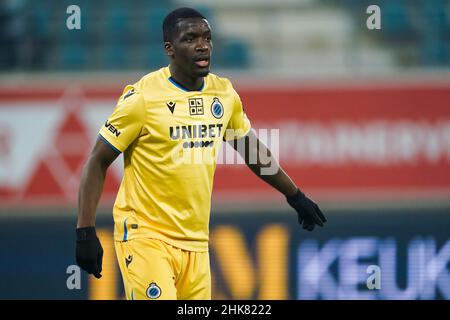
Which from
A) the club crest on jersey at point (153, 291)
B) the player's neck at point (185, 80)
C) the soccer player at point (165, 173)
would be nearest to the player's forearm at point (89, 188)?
the soccer player at point (165, 173)

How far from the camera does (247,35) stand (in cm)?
1098

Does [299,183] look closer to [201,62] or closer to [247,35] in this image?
[247,35]

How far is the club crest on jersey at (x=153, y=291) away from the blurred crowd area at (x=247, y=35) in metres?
5.37

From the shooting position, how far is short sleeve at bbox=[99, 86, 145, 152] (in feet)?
16.7

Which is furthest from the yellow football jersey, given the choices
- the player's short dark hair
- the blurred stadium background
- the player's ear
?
the blurred stadium background

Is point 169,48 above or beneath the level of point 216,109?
above

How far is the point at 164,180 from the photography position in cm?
521

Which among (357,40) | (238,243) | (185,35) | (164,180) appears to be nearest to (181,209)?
(164,180)

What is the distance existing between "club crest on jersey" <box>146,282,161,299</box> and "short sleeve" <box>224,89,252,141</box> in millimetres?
996

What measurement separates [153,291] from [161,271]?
0.11 metres

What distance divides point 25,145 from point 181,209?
165 inches

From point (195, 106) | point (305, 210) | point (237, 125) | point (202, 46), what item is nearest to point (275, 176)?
point (305, 210)

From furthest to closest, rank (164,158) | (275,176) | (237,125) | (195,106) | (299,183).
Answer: (299,183) → (275,176) → (237,125) → (195,106) → (164,158)

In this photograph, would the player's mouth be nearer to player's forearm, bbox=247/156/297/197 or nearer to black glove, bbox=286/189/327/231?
player's forearm, bbox=247/156/297/197
